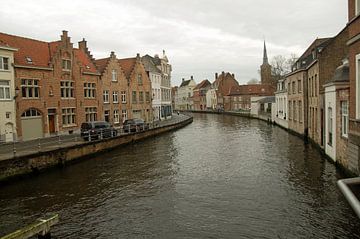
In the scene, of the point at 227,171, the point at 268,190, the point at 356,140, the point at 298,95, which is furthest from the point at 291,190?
the point at 298,95

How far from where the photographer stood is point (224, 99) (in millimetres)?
87500

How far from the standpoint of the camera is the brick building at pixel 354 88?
37.7ft

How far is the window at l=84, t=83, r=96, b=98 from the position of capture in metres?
31.4

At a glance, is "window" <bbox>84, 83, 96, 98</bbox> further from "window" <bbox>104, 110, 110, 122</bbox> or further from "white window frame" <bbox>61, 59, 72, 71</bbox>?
"window" <bbox>104, 110, 110, 122</bbox>

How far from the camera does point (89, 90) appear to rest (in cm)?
3195

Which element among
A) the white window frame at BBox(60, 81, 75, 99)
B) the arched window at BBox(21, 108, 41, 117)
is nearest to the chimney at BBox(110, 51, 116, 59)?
the white window frame at BBox(60, 81, 75, 99)

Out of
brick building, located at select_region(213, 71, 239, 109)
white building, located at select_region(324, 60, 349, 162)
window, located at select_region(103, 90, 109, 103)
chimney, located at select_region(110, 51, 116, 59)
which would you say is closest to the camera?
white building, located at select_region(324, 60, 349, 162)

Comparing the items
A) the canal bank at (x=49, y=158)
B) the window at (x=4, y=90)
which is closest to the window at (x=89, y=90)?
the canal bank at (x=49, y=158)

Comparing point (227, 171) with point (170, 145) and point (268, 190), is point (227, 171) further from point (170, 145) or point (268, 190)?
point (170, 145)

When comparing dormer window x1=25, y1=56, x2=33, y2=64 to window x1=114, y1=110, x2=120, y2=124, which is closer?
dormer window x1=25, y1=56, x2=33, y2=64

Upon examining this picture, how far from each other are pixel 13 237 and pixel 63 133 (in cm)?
2191

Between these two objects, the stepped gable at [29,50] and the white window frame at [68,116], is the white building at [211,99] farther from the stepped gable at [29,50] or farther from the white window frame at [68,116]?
the stepped gable at [29,50]

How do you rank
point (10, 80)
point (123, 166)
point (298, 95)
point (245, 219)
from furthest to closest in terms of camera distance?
1. point (298, 95)
2. point (10, 80)
3. point (123, 166)
4. point (245, 219)

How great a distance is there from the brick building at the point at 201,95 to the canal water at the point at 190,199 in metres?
88.4
